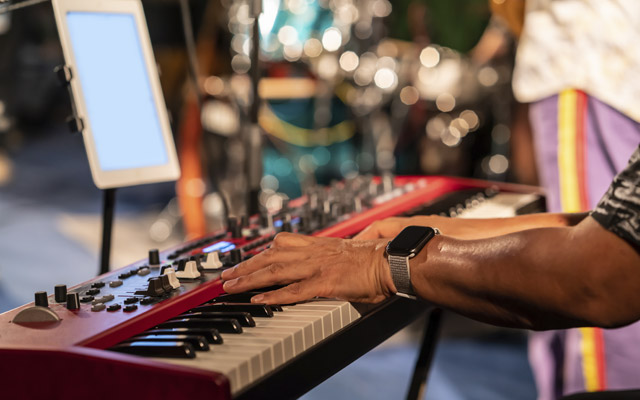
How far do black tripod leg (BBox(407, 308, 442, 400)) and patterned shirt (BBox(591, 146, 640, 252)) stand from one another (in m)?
1.12

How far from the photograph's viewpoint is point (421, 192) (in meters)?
2.23

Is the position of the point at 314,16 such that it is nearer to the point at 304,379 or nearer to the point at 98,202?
the point at 98,202

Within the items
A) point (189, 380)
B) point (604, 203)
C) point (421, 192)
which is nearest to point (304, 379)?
point (189, 380)

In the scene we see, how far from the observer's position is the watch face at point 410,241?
127 centimetres

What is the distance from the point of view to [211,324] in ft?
3.65

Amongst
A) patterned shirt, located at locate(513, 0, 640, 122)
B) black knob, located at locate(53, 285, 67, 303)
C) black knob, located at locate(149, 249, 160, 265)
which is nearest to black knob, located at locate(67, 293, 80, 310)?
black knob, located at locate(53, 285, 67, 303)

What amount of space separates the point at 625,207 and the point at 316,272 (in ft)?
1.80

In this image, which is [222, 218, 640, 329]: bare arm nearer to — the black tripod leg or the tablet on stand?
the tablet on stand

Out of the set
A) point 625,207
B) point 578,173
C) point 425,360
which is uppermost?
point 625,207

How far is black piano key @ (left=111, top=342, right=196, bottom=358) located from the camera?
998mm

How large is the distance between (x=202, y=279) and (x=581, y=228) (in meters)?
0.68

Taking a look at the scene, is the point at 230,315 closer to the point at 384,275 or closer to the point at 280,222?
the point at 384,275

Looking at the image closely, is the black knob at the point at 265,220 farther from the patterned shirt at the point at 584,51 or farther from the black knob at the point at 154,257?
the patterned shirt at the point at 584,51

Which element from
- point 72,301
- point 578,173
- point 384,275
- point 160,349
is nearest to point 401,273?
point 384,275
